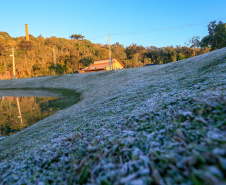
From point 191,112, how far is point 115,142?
175 centimetres

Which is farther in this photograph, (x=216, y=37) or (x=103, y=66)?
(x=103, y=66)

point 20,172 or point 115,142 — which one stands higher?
point 115,142

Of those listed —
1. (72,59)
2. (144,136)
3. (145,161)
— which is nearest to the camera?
(145,161)

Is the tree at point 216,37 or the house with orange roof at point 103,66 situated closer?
the tree at point 216,37

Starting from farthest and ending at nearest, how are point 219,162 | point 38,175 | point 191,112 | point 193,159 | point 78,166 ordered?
1. point 191,112
2. point 38,175
3. point 78,166
4. point 193,159
5. point 219,162

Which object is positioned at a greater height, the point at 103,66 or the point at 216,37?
the point at 216,37

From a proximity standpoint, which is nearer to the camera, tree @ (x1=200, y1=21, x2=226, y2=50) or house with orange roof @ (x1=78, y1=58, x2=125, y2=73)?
tree @ (x1=200, y1=21, x2=226, y2=50)

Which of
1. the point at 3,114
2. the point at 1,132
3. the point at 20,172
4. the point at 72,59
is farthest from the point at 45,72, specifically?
the point at 20,172

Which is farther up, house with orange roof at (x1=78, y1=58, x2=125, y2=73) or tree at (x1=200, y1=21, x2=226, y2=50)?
tree at (x1=200, y1=21, x2=226, y2=50)

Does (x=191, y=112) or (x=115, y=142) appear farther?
(x=191, y=112)

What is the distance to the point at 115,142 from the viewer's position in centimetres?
272

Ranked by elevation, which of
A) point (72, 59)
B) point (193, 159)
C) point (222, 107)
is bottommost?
point (193, 159)

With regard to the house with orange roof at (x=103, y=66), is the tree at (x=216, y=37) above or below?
above

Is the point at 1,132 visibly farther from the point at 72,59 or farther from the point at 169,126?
the point at 72,59
